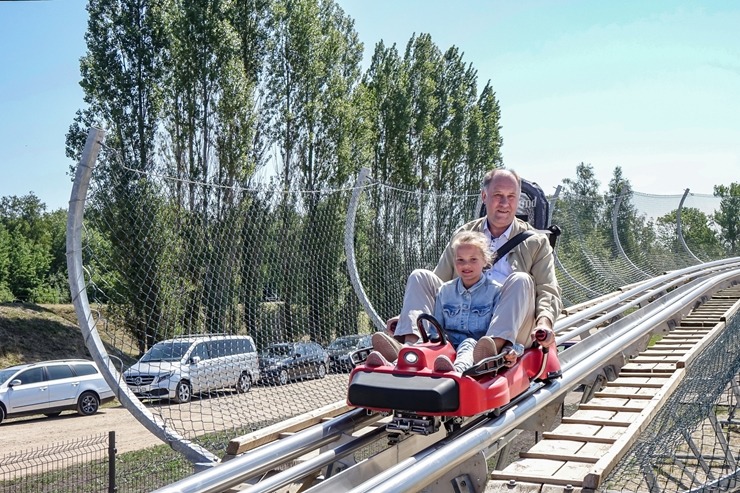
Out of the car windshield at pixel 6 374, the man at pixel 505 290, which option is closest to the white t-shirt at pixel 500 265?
the man at pixel 505 290

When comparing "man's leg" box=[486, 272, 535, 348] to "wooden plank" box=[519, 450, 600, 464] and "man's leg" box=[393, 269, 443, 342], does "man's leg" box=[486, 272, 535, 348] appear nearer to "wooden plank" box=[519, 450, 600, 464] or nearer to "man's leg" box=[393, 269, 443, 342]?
"man's leg" box=[393, 269, 443, 342]

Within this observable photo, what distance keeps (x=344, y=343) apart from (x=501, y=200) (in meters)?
2.47

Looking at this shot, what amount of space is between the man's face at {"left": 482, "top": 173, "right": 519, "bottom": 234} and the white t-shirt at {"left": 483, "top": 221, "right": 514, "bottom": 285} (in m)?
0.05

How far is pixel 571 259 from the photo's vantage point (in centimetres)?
1025

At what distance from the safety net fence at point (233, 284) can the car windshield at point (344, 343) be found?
0.6 inches

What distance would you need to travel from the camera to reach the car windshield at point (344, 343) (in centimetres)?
654

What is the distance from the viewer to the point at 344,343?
6816mm

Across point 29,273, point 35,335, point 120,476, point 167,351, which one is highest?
point 29,273

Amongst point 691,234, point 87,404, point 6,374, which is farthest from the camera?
point 87,404

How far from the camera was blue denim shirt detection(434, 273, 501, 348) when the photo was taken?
14.0ft

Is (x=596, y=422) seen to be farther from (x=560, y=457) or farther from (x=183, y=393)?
(x=183, y=393)

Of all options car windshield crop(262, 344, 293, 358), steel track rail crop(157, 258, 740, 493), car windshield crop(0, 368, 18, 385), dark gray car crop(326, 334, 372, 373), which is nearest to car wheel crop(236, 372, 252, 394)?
car windshield crop(262, 344, 293, 358)

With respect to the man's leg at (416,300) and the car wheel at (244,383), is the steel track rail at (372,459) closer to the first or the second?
the man's leg at (416,300)

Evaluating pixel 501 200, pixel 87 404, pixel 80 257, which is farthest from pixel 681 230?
pixel 87 404
